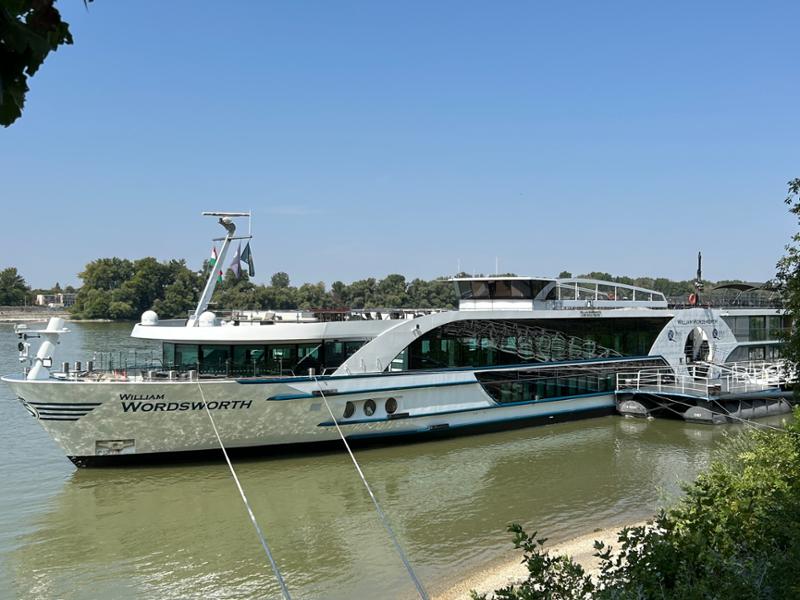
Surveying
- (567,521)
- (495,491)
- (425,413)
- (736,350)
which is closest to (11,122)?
(567,521)

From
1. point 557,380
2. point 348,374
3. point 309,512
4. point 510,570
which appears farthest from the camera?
point 557,380

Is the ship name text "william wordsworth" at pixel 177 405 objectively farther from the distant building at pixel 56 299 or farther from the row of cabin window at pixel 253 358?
the distant building at pixel 56 299

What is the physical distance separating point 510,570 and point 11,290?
117365 mm

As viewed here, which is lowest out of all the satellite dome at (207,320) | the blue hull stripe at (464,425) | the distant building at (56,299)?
the blue hull stripe at (464,425)

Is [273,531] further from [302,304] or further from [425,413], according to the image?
[302,304]

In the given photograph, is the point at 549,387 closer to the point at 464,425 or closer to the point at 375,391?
the point at 464,425

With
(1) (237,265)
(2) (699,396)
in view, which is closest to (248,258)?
(1) (237,265)

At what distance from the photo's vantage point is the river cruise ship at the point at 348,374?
48.7 feet

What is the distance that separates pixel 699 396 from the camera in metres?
22.7

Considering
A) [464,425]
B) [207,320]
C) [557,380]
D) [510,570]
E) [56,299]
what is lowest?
[510,570]

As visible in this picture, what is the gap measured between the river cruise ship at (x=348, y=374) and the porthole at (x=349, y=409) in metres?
0.03

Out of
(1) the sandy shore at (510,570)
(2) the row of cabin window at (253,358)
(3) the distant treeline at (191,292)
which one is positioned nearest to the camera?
(1) the sandy shore at (510,570)

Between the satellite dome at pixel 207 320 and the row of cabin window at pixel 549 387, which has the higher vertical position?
the satellite dome at pixel 207 320

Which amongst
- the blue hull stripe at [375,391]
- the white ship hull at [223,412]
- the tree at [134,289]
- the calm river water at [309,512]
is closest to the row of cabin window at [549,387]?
the blue hull stripe at [375,391]
